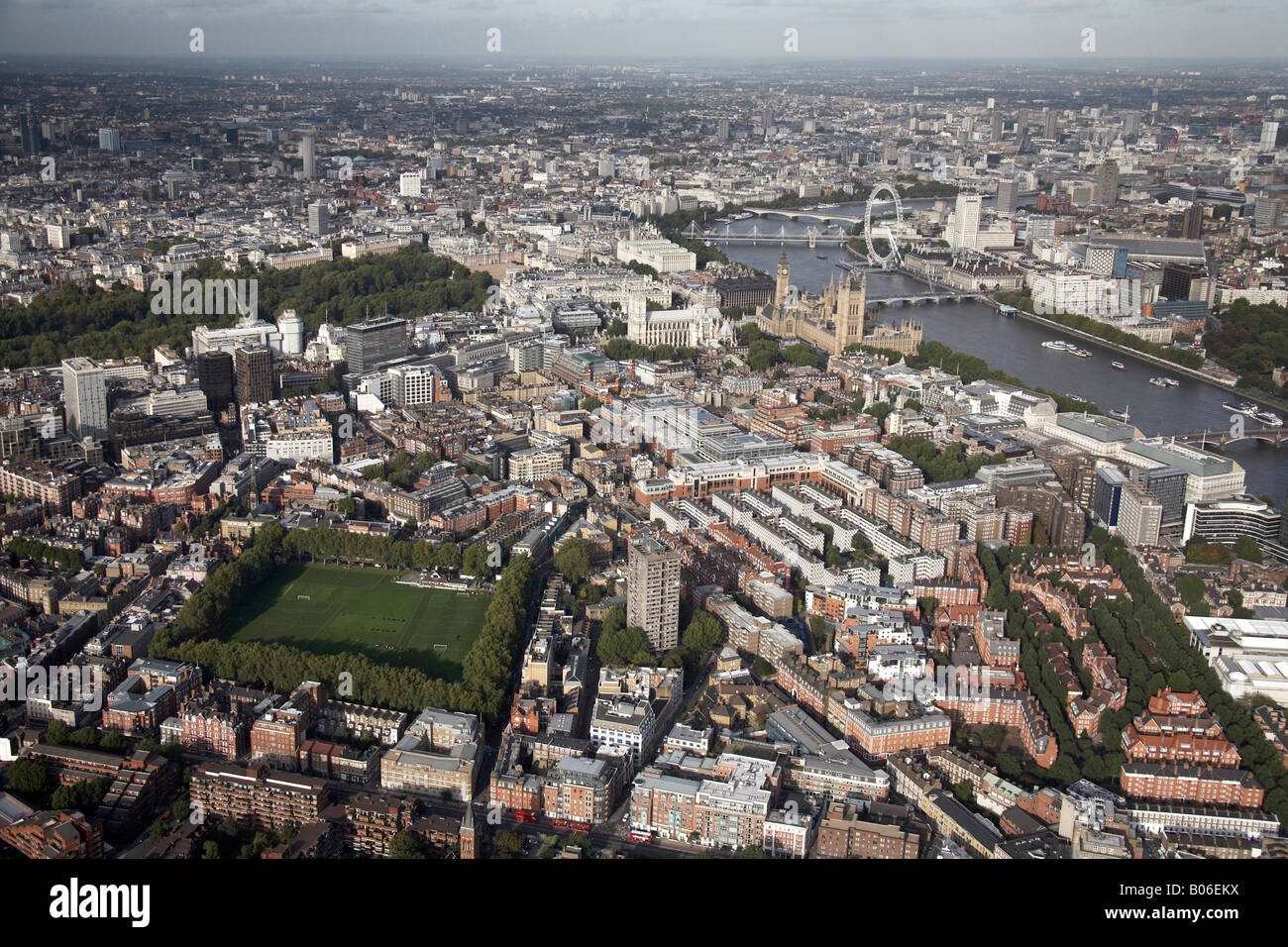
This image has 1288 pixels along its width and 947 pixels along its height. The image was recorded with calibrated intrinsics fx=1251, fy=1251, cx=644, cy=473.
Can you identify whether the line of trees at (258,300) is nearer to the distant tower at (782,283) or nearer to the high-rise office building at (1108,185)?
the distant tower at (782,283)

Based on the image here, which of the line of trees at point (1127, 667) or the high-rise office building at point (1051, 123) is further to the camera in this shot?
the high-rise office building at point (1051, 123)

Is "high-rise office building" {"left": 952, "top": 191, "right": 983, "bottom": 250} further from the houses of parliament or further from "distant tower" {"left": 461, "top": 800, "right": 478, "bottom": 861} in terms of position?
"distant tower" {"left": 461, "top": 800, "right": 478, "bottom": 861}

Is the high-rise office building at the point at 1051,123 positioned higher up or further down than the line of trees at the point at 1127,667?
higher up

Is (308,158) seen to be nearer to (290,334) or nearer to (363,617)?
(290,334)

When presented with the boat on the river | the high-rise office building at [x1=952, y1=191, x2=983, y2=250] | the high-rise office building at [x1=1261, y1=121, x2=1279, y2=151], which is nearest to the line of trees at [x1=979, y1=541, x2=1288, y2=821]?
the boat on the river

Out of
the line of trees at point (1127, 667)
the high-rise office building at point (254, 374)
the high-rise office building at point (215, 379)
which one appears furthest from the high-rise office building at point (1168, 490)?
the high-rise office building at point (215, 379)

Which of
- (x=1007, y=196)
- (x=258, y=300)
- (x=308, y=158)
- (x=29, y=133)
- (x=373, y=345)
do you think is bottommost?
(x=373, y=345)

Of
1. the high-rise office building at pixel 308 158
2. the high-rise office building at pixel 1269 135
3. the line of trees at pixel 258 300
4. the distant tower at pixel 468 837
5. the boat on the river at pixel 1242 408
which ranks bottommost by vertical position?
the distant tower at pixel 468 837

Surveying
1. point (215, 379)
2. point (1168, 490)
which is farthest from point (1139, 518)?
point (215, 379)
